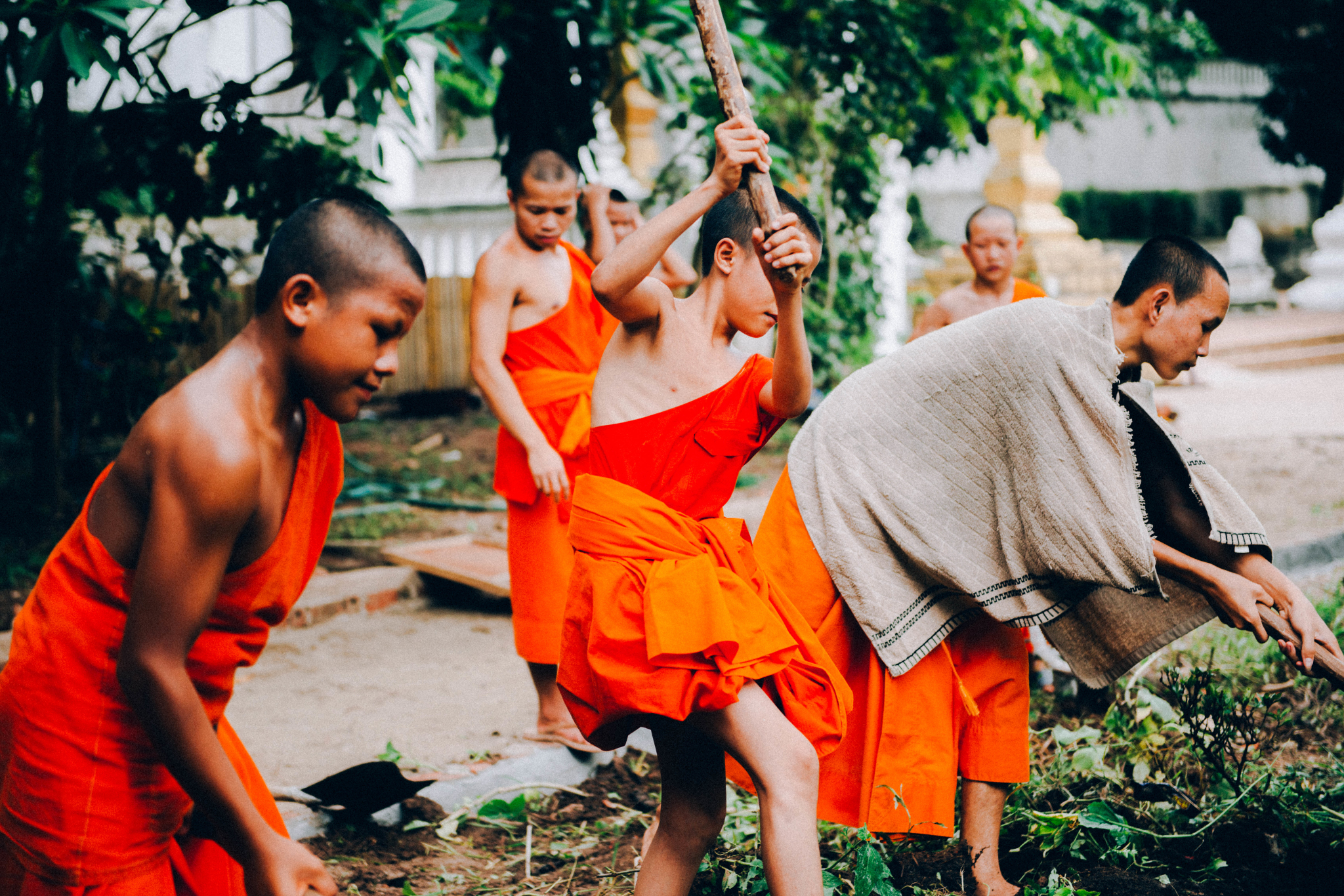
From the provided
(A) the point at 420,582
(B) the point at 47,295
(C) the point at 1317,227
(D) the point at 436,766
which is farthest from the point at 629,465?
(C) the point at 1317,227

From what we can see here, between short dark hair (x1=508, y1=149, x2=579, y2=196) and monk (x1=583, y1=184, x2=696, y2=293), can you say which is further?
monk (x1=583, y1=184, x2=696, y2=293)

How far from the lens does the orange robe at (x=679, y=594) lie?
2.08m

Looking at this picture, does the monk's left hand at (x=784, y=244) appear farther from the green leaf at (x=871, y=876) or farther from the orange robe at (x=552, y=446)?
the orange robe at (x=552, y=446)

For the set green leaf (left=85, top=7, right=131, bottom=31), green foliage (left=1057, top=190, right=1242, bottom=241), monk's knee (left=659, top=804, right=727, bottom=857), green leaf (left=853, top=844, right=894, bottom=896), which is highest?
green foliage (left=1057, top=190, right=1242, bottom=241)

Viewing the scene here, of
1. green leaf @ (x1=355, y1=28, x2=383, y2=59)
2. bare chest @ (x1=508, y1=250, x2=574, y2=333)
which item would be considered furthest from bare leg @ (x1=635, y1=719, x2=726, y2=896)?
green leaf @ (x1=355, y1=28, x2=383, y2=59)

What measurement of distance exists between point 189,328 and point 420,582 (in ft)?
7.30

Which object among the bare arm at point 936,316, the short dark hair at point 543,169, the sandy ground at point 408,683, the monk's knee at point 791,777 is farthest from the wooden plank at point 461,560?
the monk's knee at point 791,777

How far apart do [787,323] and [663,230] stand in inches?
11.9

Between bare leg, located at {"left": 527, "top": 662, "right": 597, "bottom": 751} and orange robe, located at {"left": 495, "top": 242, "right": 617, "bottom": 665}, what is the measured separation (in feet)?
0.19

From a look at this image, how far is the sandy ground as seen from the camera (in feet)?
12.1

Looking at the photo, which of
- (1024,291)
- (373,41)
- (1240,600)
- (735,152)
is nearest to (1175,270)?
(1240,600)

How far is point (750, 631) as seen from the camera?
2.14 meters

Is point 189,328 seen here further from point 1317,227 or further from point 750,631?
point 1317,227

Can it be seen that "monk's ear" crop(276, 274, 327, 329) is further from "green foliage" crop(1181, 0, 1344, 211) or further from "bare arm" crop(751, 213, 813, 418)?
"green foliage" crop(1181, 0, 1344, 211)
